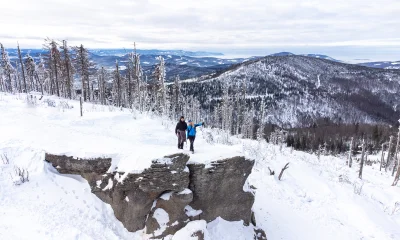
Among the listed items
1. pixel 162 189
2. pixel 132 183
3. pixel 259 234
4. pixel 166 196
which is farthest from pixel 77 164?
pixel 259 234

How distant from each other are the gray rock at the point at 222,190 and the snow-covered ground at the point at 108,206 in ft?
1.26

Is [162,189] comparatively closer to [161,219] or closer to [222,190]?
[161,219]

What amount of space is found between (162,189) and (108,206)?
2414 millimetres

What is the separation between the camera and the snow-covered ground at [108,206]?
29.7 ft

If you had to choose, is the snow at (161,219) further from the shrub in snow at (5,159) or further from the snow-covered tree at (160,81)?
the snow-covered tree at (160,81)

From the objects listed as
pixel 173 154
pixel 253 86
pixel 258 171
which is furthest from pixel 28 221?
pixel 253 86

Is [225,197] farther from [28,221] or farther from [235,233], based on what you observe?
[28,221]

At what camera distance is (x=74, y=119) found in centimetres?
1662

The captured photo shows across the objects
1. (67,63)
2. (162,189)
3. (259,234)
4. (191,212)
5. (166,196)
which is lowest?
(259,234)

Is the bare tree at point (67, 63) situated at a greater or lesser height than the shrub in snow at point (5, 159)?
greater

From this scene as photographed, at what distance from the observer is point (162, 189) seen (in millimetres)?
9641

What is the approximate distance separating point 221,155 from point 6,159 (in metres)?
8.97

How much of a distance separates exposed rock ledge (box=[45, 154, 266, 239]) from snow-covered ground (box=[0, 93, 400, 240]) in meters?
0.30

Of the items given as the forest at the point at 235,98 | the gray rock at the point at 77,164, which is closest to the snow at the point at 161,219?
the gray rock at the point at 77,164
